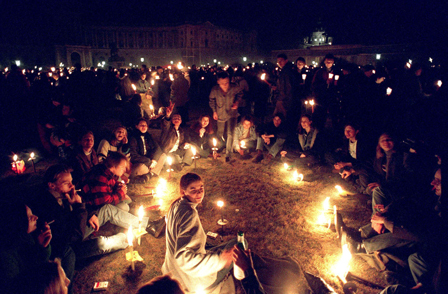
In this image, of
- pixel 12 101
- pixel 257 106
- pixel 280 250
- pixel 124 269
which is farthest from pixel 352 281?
pixel 12 101

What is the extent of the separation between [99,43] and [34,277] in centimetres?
8488

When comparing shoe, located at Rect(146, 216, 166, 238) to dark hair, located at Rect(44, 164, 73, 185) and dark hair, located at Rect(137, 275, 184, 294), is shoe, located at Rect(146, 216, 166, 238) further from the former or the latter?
dark hair, located at Rect(137, 275, 184, 294)

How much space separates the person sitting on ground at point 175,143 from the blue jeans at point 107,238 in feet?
9.34

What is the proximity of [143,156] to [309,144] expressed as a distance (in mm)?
4635

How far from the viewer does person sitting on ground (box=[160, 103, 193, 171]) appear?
7.45 m

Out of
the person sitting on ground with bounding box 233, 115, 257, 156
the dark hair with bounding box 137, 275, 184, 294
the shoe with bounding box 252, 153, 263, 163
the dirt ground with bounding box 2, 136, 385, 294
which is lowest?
the dirt ground with bounding box 2, 136, 385, 294

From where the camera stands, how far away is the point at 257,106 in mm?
11336

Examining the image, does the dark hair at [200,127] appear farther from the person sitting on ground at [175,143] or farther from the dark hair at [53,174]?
the dark hair at [53,174]

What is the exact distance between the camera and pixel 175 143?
7520 millimetres

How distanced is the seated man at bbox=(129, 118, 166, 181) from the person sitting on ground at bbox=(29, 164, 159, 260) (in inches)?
90.9

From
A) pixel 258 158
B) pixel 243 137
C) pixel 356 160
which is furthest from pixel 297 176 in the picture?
pixel 243 137

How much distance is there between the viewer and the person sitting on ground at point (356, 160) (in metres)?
6.01

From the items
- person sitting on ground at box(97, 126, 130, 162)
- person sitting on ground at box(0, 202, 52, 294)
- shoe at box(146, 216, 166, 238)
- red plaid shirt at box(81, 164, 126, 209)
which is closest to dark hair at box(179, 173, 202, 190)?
person sitting on ground at box(0, 202, 52, 294)

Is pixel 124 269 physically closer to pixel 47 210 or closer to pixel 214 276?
A: pixel 47 210
